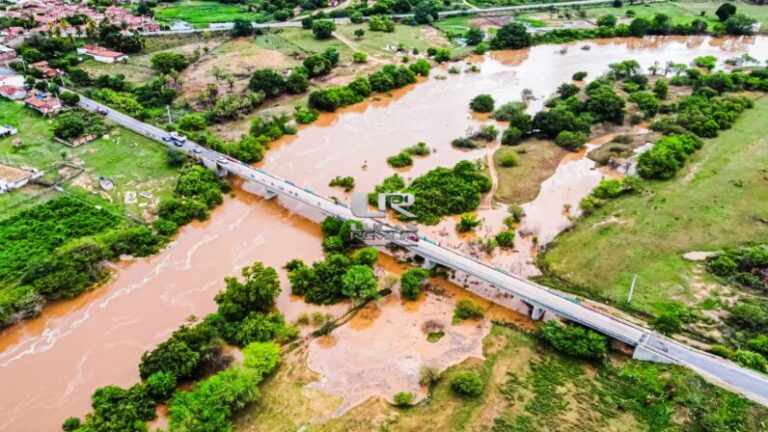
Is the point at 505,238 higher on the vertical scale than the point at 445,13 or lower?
lower

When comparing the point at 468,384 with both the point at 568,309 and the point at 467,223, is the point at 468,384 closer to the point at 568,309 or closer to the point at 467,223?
the point at 568,309

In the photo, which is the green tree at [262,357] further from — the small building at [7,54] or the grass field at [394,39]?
the small building at [7,54]

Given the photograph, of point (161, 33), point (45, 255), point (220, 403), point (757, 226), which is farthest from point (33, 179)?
point (757, 226)

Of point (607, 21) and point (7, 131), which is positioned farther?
point (607, 21)

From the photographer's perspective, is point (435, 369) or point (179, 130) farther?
point (179, 130)

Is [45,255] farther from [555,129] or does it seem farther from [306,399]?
[555,129]

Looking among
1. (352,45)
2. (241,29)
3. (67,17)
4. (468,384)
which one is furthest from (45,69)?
(468,384)
